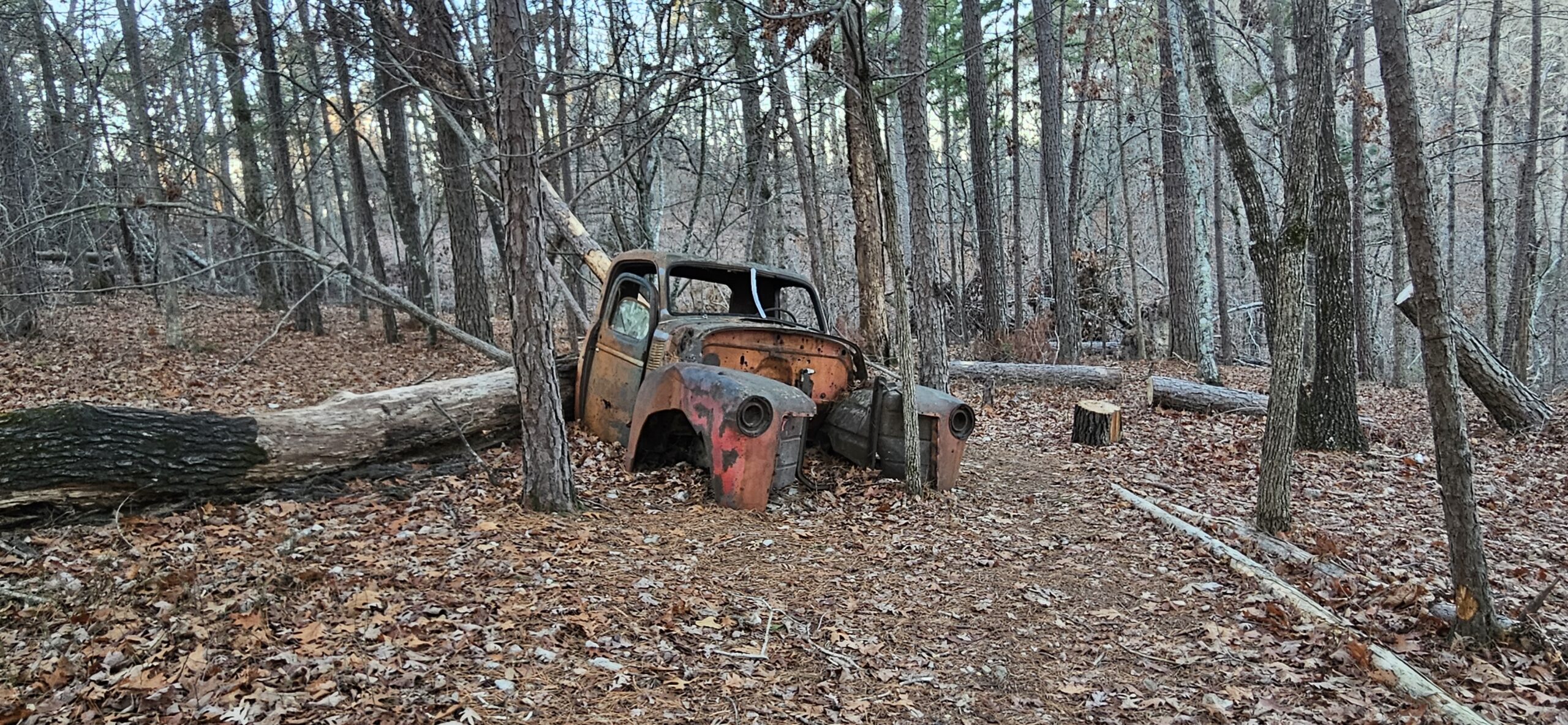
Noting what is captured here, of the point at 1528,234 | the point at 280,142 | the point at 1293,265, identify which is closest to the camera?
the point at 1293,265

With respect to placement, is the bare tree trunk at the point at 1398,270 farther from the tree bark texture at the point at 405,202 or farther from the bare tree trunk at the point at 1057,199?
the tree bark texture at the point at 405,202

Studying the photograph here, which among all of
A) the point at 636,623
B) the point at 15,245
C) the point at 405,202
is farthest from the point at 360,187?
the point at 636,623

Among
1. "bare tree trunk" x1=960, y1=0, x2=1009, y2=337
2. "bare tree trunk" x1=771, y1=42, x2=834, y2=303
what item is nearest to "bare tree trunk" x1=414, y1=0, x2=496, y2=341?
"bare tree trunk" x1=771, y1=42, x2=834, y2=303

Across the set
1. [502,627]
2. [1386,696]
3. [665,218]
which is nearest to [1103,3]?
[1386,696]

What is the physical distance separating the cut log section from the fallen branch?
4.76 meters

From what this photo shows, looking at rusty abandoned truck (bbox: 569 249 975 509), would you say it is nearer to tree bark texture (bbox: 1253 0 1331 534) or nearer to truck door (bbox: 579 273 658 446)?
truck door (bbox: 579 273 658 446)

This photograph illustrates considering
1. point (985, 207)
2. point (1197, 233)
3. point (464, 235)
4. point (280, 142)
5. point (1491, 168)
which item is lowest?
point (1197, 233)

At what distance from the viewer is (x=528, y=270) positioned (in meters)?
4.97

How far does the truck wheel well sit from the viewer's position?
6348 mm

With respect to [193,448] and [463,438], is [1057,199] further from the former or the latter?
[193,448]

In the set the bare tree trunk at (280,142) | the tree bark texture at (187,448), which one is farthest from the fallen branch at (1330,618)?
the bare tree trunk at (280,142)

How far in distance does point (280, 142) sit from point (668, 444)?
10.2 meters

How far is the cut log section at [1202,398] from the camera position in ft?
32.2

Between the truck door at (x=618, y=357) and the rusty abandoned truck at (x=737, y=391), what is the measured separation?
0.04 ft
